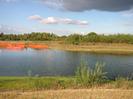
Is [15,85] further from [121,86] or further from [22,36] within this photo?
[22,36]

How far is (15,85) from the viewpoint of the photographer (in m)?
15.0

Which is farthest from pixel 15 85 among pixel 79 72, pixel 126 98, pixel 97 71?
pixel 126 98

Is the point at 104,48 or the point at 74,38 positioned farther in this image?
the point at 74,38

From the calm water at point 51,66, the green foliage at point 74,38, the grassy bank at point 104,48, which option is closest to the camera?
the calm water at point 51,66

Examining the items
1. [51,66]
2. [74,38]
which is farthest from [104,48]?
[51,66]

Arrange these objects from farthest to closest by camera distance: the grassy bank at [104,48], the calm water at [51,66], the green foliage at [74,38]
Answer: the green foliage at [74,38] → the grassy bank at [104,48] → the calm water at [51,66]

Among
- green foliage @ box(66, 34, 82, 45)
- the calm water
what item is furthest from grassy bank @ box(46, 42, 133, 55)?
the calm water

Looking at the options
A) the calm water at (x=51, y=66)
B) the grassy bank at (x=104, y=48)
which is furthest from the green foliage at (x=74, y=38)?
the calm water at (x=51, y=66)

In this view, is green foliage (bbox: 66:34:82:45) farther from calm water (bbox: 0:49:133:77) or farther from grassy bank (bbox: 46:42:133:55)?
calm water (bbox: 0:49:133:77)

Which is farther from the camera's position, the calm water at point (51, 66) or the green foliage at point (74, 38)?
the green foliage at point (74, 38)

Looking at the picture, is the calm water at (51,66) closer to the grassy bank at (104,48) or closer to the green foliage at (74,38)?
the grassy bank at (104,48)

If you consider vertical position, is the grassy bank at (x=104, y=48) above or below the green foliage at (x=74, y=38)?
below

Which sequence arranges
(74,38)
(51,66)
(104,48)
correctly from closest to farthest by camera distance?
(51,66)
(104,48)
(74,38)

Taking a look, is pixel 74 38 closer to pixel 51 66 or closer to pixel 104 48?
pixel 104 48
